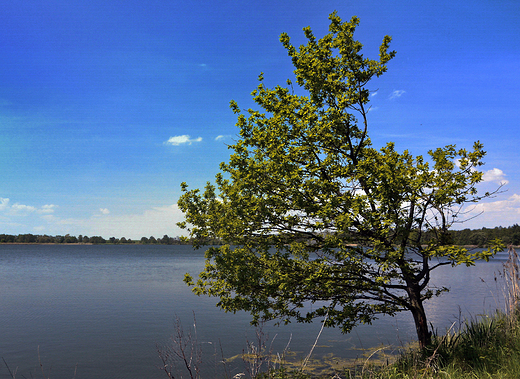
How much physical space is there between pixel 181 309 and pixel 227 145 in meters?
20.3

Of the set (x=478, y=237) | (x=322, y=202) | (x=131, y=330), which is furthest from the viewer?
(x=478, y=237)

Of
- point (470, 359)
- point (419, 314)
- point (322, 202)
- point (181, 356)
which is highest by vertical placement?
point (322, 202)

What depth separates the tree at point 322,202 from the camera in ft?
31.6

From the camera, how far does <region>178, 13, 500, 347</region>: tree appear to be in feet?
31.6

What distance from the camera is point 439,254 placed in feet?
30.4

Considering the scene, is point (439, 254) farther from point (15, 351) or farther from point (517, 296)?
point (15, 351)

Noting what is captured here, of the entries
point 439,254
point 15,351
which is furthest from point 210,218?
point 15,351

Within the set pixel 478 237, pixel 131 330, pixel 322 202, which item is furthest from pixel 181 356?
pixel 478 237

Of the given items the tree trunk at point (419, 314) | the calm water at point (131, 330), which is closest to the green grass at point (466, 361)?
the tree trunk at point (419, 314)

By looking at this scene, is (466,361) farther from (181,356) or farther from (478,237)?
(478,237)

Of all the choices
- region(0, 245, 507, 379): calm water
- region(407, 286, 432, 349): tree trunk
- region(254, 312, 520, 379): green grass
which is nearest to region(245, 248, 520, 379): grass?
region(254, 312, 520, 379): green grass

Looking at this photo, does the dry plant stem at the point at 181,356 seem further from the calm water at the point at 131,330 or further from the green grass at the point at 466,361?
the green grass at the point at 466,361

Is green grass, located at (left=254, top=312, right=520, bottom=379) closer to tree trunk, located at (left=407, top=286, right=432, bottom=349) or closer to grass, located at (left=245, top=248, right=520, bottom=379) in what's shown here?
grass, located at (left=245, top=248, right=520, bottom=379)

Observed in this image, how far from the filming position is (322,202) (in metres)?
9.88
